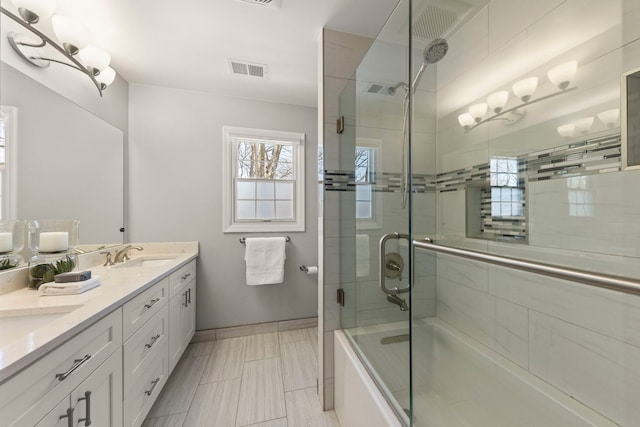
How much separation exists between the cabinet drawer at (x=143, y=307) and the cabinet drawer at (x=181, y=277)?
0.08 meters

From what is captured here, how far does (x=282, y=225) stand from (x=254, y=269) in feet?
1.69

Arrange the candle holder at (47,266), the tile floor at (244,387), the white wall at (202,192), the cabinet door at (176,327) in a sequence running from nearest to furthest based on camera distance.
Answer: the candle holder at (47,266) < the tile floor at (244,387) < the cabinet door at (176,327) < the white wall at (202,192)

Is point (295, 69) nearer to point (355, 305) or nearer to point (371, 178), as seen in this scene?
point (371, 178)

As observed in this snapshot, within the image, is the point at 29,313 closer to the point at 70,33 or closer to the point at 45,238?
the point at 45,238

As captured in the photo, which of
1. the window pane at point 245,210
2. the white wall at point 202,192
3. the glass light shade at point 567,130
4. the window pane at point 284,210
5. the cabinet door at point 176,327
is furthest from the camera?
the window pane at point 284,210

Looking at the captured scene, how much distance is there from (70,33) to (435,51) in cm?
209

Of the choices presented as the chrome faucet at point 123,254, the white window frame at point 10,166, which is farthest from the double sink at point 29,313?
the chrome faucet at point 123,254

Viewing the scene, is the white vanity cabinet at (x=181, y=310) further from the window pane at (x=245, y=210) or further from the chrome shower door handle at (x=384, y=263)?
the chrome shower door handle at (x=384, y=263)

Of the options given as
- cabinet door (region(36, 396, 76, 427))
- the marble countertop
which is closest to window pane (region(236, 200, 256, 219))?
the marble countertop

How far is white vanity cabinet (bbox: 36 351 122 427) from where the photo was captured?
0.75 metres

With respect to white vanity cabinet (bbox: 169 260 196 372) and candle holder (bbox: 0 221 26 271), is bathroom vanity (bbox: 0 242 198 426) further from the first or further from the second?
candle holder (bbox: 0 221 26 271)

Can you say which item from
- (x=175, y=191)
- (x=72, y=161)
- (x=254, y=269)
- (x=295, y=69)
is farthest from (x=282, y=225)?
(x=72, y=161)

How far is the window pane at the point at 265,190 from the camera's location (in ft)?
8.11

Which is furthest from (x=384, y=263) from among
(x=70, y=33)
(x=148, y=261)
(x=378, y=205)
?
(x=70, y=33)
